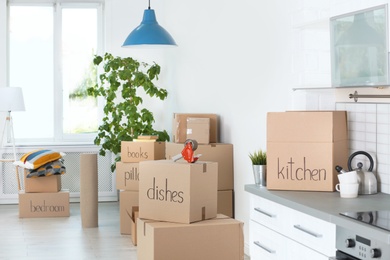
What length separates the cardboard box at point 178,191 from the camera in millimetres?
4301

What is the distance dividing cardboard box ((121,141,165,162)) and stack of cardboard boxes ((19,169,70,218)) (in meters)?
1.24

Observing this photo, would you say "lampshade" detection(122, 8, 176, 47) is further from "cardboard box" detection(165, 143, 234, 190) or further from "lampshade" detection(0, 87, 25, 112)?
"lampshade" detection(0, 87, 25, 112)

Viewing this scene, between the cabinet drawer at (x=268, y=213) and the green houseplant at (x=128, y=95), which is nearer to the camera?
the cabinet drawer at (x=268, y=213)

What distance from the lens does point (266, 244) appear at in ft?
12.3

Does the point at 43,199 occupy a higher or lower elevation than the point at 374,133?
lower

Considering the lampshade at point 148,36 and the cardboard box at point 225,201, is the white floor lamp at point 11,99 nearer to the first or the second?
the lampshade at point 148,36

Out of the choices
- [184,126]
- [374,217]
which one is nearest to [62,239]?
[184,126]

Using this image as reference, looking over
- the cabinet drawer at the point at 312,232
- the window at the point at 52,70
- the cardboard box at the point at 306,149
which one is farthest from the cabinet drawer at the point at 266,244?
the window at the point at 52,70

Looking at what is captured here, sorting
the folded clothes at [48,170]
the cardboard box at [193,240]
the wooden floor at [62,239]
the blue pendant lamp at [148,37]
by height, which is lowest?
the wooden floor at [62,239]

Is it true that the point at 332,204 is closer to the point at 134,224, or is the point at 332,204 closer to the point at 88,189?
the point at 134,224

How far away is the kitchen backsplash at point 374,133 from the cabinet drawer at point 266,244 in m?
0.59

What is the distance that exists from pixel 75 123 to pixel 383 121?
6064 millimetres

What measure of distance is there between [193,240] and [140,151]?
2.73 m

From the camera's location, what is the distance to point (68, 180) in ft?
29.6
